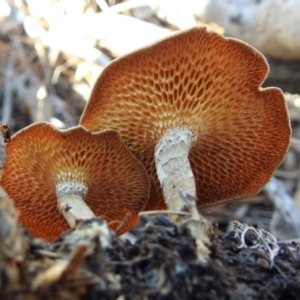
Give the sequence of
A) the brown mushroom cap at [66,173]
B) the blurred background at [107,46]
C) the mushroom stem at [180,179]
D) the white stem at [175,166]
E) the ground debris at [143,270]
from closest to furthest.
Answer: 1. the ground debris at [143,270]
2. the mushroom stem at [180,179]
3. the white stem at [175,166]
4. the brown mushroom cap at [66,173]
5. the blurred background at [107,46]

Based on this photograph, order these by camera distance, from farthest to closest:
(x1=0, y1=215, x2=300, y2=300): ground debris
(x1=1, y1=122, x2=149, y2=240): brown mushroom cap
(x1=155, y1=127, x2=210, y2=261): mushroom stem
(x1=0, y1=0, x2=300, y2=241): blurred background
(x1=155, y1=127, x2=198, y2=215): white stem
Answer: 1. (x1=0, y1=0, x2=300, y2=241): blurred background
2. (x1=1, y1=122, x2=149, y2=240): brown mushroom cap
3. (x1=155, y1=127, x2=198, y2=215): white stem
4. (x1=155, y1=127, x2=210, y2=261): mushroom stem
5. (x1=0, y1=215, x2=300, y2=300): ground debris

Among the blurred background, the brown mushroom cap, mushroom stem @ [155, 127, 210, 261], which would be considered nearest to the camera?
mushroom stem @ [155, 127, 210, 261]

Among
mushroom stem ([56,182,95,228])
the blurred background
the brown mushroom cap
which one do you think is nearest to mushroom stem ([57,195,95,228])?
mushroom stem ([56,182,95,228])

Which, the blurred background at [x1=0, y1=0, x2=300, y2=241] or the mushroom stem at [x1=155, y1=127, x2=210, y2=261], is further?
the blurred background at [x1=0, y1=0, x2=300, y2=241]

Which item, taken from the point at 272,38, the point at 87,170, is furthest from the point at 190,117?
the point at 272,38

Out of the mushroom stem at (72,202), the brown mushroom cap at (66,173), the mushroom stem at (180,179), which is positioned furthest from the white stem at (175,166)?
the mushroom stem at (72,202)

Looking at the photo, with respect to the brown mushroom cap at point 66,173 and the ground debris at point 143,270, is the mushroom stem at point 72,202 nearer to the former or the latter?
the brown mushroom cap at point 66,173

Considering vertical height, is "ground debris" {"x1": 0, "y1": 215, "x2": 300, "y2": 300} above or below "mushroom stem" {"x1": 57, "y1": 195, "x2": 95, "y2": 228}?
above

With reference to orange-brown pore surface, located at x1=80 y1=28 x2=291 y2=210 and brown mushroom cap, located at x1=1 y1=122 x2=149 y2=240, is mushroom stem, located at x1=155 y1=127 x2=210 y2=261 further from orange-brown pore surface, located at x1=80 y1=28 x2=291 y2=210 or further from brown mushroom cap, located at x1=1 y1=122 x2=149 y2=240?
brown mushroom cap, located at x1=1 y1=122 x2=149 y2=240
